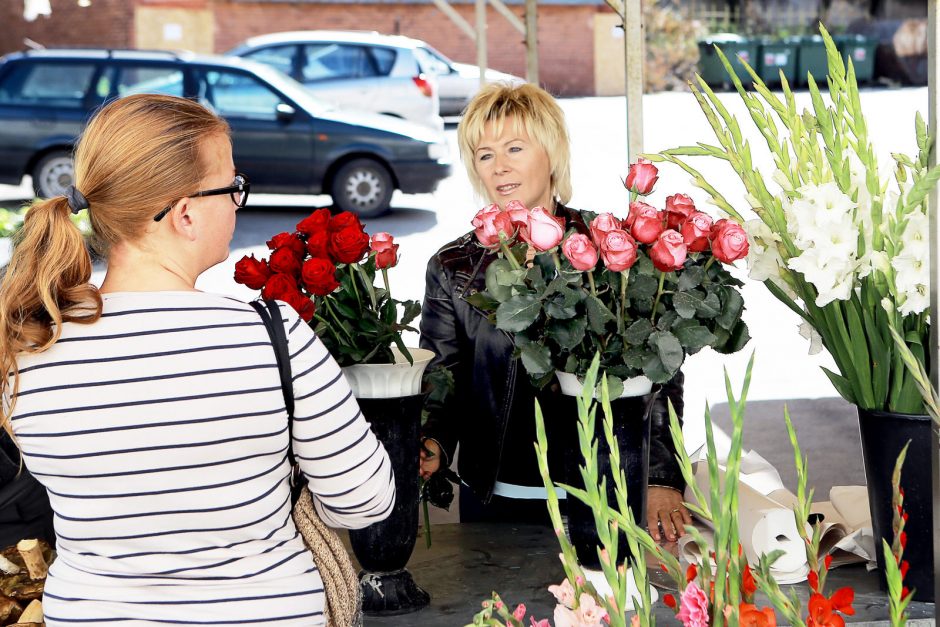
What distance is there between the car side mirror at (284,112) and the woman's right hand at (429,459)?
828 cm

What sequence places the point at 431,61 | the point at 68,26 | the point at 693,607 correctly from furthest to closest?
1. the point at 68,26
2. the point at 431,61
3. the point at 693,607

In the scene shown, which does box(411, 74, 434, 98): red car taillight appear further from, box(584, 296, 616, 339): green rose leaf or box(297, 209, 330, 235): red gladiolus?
box(584, 296, 616, 339): green rose leaf

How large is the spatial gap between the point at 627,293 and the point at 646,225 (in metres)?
0.11

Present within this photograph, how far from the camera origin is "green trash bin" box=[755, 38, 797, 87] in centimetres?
2172

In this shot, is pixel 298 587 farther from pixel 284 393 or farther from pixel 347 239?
pixel 347 239

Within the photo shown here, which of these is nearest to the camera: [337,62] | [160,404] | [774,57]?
[160,404]

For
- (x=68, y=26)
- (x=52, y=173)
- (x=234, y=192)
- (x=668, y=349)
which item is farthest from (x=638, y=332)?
(x=68, y=26)

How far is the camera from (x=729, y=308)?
5.81 ft

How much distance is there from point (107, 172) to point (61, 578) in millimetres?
482

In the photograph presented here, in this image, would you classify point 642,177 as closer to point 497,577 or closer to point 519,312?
point 519,312

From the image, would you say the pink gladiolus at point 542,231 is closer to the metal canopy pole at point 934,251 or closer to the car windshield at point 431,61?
the metal canopy pole at point 934,251

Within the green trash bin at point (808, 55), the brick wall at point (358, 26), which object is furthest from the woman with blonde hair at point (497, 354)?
the green trash bin at point (808, 55)

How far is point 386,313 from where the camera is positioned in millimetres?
1914

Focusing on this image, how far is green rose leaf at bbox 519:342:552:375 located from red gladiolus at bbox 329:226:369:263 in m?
0.31
